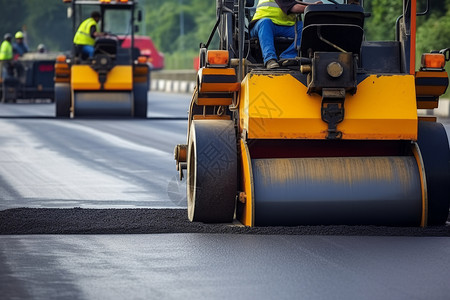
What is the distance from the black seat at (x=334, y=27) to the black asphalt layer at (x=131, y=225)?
1358 millimetres

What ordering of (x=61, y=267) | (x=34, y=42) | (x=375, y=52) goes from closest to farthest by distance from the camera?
(x=61, y=267), (x=375, y=52), (x=34, y=42)

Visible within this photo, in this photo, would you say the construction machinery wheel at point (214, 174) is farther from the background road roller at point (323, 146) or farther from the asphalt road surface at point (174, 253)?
the asphalt road surface at point (174, 253)

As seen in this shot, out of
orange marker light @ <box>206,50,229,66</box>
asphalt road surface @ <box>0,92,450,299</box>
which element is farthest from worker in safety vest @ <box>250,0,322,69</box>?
asphalt road surface @ <box>0,92,450,299</box>

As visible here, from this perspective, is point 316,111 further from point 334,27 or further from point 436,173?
point 436,173

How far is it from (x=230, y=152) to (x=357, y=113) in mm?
972

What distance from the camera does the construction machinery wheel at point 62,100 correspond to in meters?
24.9

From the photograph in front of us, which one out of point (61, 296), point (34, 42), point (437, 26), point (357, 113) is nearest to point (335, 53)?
point (357, 113)

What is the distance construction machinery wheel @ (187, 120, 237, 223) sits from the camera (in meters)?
8.45

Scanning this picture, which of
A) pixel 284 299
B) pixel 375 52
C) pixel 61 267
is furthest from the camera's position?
pixel 375 52

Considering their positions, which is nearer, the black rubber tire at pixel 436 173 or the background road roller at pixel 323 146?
the background road roller at pixel 323 146

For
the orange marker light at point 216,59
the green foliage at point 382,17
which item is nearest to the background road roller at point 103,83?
the green foliage at point 382,17

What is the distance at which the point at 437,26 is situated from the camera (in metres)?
38.8

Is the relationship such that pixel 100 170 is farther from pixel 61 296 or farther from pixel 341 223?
pixel 61 296

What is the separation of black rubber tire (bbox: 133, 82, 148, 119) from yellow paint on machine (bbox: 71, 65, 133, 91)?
15.7 inches
